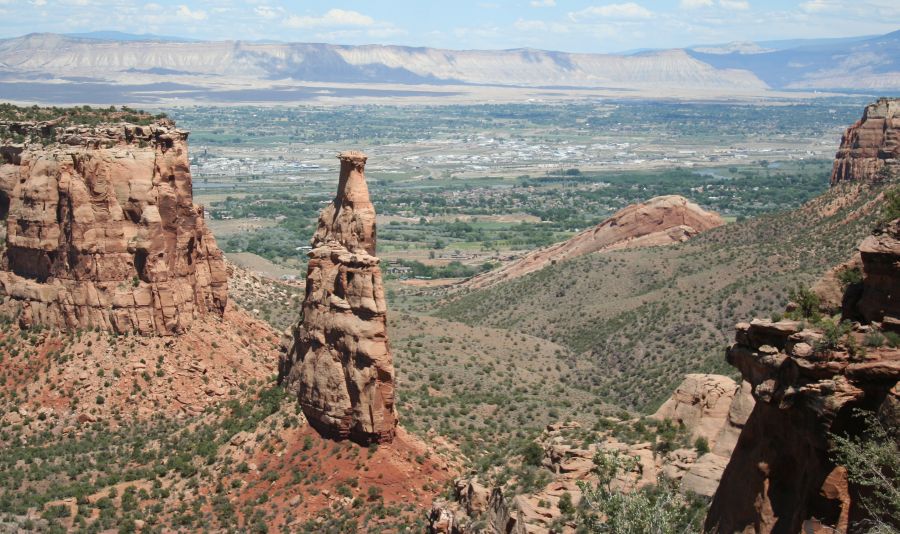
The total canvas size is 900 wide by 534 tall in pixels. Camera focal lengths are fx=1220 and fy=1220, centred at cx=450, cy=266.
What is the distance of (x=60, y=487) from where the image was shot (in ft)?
125

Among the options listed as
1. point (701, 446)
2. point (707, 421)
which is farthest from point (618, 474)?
point (707, 421)

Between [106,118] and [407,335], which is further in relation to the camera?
[407,335]

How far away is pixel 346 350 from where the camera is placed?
37.3 metres

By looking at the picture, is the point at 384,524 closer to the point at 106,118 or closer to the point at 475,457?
the point at 475,457

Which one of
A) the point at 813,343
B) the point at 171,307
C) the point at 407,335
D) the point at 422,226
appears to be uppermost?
the point at 813,343

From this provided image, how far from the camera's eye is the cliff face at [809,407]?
19234 millimetres

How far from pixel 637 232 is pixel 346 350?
6303 centimetres

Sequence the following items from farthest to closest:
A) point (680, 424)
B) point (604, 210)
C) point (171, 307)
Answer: point (604, 210)
point (171, 307)
point (680, 424)

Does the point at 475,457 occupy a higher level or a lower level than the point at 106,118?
lower

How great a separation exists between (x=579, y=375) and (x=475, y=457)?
21458mm

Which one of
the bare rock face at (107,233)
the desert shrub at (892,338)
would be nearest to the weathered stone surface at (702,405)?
the desert shrub at (892,338)

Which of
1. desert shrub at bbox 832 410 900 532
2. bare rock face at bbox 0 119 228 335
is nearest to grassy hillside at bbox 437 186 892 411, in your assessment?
bare rock face at bbox 0 119 228 335

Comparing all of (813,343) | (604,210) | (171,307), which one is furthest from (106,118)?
(604,210)

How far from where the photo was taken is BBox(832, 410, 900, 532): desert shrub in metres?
18.0
